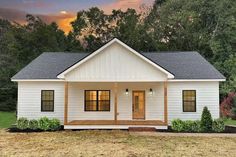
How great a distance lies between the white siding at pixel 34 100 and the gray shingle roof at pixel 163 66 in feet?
2.07

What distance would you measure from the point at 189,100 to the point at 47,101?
31.8 feet

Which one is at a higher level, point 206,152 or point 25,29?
point 25,29

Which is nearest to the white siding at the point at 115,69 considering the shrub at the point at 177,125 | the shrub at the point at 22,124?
the shrub at the point at 177,125

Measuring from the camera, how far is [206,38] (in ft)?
131

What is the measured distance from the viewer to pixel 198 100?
68.6ft

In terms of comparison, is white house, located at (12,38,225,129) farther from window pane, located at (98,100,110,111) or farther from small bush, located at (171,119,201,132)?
small bush, located at (171,119,201,132)

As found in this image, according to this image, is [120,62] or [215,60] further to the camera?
[215,60]

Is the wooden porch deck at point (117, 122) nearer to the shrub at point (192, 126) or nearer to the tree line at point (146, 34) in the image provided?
the shrub at point (192, 126)

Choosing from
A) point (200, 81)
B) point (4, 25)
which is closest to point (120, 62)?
point (200, 81)

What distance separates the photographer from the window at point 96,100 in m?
21.7

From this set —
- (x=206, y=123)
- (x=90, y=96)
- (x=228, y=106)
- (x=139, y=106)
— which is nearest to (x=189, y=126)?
(x=206, y=123)

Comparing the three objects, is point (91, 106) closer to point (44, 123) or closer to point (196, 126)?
point (44, 123)

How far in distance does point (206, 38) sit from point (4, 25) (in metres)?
43.1

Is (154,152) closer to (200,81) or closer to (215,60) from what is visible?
(200,81)
